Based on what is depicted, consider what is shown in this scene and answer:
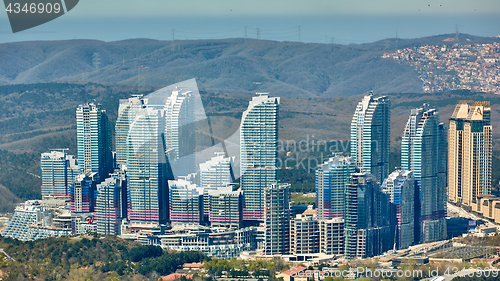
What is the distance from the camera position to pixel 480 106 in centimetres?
2795

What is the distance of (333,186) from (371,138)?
3.25 meters

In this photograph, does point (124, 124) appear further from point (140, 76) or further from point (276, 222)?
point (140, 76)

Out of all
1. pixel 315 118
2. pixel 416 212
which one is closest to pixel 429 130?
pixel 416 212

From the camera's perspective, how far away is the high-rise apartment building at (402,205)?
906 inches

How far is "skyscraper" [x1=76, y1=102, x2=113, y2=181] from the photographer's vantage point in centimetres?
2612

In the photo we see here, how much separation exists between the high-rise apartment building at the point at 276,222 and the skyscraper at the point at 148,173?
3230 millimetres

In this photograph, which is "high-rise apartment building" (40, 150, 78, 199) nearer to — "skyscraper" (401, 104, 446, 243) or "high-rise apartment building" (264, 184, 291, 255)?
"high-rise apartment building" (264, 184, 291, 255)

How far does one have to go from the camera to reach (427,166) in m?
24.5

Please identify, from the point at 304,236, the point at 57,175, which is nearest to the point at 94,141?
the point at 57,175

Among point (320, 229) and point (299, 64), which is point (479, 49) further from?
point (320, 229)

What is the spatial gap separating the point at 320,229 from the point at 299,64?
5220cm

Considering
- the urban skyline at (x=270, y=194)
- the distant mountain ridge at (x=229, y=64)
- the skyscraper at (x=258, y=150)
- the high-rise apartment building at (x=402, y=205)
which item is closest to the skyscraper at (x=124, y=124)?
the urban skyline at (x=270, y=194)

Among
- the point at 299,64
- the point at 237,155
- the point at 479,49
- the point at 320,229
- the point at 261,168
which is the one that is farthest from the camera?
the point at 299,64

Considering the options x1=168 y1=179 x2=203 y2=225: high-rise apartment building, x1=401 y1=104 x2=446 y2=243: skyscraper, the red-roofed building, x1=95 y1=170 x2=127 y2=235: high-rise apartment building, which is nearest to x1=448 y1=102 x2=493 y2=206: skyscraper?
x1=401 y1=104 x2=446 y2=243: skyscraper
